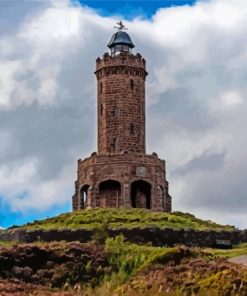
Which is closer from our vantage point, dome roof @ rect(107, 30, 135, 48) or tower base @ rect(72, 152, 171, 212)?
tower base @ rect(72, 152, 171, 212)

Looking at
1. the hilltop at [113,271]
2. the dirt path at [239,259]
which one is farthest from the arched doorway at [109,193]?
the dirt path at [239,259]

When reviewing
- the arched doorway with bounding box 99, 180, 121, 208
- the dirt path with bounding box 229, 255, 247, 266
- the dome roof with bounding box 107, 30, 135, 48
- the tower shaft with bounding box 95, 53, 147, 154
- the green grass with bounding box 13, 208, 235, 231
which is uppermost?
the dome roof with bounding box 107, 30, 135, 48

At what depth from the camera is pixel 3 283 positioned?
20.7 metres

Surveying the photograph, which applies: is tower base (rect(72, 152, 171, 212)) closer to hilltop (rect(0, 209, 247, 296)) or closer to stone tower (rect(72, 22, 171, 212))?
stone tower (rect(72, 22, 171, 212))

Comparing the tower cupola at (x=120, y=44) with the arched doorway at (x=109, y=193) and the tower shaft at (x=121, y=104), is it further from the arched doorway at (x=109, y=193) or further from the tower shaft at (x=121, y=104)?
the arched doorway at (x=109, y=193)

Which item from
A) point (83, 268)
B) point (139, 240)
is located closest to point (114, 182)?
point (139, 240)

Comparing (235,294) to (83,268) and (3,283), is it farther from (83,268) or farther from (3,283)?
(83,268)

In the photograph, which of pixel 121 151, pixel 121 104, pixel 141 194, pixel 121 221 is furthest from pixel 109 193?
pixel 121 221

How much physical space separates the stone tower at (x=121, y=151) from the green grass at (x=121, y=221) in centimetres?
911

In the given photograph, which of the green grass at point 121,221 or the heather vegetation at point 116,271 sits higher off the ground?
the green grass at point 121,221

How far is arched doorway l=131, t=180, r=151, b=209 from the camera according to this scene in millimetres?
64312

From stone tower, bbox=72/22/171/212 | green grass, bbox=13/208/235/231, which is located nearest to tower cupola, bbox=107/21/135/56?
stone tower, bbox=72/22/171/212

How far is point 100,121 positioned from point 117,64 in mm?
4030

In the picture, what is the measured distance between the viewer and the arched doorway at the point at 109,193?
63.5 metres
